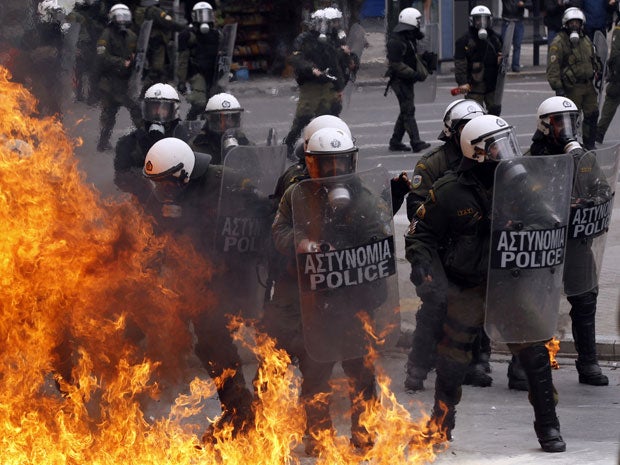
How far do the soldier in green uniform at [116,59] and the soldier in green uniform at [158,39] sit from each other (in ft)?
1.67

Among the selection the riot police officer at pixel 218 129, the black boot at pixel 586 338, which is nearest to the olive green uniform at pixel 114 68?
the riot police officer at pixel 218 129

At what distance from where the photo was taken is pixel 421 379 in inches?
302

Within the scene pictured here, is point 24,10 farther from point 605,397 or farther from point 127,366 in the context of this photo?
point 605,397

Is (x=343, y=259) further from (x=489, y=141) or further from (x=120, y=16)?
(x=120, y=16)

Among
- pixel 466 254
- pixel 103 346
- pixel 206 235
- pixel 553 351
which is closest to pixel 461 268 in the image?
pixel 466 254

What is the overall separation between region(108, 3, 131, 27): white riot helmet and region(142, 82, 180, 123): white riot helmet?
227 inches

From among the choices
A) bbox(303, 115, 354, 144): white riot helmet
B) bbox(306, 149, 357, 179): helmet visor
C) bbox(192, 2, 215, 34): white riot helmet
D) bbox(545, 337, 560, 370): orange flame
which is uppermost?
bbox(192, 2, 215, 34): white riot helmet

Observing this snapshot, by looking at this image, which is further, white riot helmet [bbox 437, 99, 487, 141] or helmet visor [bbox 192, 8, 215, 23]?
helmet visor [bbox 192, 8, 215, 23]

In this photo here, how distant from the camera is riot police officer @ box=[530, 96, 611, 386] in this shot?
729 cm

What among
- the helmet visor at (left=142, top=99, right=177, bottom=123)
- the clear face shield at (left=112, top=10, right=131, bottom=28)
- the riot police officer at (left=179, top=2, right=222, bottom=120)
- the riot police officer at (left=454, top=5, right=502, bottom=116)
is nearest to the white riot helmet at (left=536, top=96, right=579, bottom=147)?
the helmet visor at (left=142, top=99, right=177, bottom=123)

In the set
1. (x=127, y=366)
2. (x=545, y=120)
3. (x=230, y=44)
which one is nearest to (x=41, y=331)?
(x=127, y=366)

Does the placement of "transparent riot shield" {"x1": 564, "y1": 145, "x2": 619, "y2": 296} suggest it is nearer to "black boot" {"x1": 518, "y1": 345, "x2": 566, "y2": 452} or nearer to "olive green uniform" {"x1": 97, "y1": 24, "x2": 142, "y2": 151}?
"black boot" {"x1": 518, "y1": 345, "x2": 566, "y2": 452}

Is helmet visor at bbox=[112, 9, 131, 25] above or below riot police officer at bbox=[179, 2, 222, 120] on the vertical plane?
above

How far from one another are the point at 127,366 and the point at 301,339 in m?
0.88
